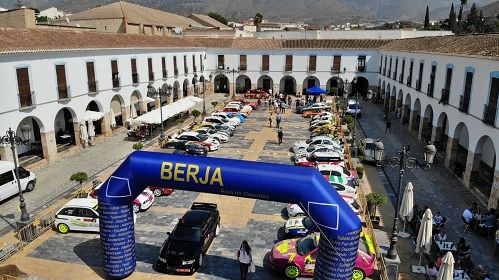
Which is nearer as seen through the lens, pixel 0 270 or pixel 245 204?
pixel 0 270

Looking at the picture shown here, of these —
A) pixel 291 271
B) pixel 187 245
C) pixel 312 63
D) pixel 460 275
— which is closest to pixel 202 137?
pixel 187 245

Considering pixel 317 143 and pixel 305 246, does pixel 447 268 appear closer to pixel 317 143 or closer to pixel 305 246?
pixel 305 246

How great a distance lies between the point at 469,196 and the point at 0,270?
21.1 m

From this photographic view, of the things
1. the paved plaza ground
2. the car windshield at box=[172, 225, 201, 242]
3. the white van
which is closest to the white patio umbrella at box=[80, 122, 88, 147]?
the paved plaza ground

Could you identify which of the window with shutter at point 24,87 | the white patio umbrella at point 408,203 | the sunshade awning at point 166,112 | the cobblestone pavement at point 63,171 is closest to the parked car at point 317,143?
the sunshade awning at point 166,112

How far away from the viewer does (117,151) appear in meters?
28.9

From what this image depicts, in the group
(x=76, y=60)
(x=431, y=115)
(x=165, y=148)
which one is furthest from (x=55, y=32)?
Result: (x=431, y=115)

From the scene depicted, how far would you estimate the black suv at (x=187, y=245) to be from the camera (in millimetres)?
13805

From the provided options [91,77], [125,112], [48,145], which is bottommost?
[48,145]

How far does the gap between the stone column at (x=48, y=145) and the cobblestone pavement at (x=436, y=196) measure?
20.7 m

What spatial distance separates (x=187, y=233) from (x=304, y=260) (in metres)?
4.25

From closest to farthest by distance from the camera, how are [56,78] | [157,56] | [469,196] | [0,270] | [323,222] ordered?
[323,222] < [0,270] < [469,196] < [56,78] < [157,56]

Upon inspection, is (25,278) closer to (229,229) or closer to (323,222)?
(229,229)

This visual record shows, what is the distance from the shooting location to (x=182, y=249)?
1410 centimetres
